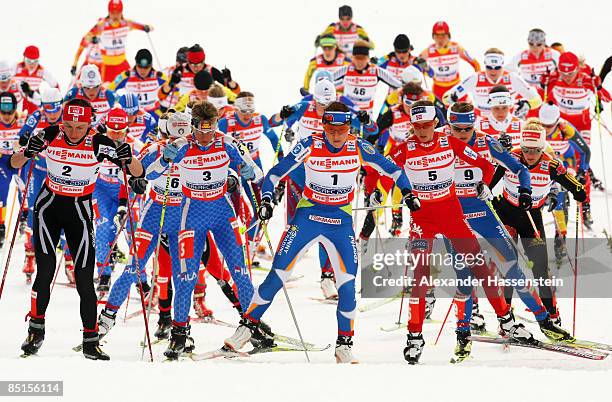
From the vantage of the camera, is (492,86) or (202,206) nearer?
(202,206)

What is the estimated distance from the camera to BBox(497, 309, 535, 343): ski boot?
833 cm

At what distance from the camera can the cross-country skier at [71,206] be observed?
7.71 meters

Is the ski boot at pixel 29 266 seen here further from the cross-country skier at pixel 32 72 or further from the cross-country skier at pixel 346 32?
the cross-country skier at pixel 346 32

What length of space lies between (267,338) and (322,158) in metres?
1.50

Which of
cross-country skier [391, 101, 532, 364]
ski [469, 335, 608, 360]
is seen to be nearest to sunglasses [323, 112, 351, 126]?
cross-country skier [391, 101, 532, 364]

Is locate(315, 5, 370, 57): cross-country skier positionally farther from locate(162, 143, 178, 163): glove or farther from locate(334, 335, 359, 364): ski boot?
locate(334, 335, 359, 364): ski boot

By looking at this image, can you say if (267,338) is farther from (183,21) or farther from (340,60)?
(183,21)

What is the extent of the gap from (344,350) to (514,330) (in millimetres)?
1501

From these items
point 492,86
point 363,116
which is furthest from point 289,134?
point 492,86

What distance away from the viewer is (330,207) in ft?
25.6

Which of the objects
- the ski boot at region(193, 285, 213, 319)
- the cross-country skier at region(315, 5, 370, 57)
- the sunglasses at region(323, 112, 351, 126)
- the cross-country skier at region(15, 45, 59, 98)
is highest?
the cross-country skier at region(315, 5, 370, 57)

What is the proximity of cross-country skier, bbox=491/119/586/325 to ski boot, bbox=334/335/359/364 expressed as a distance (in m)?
1.93

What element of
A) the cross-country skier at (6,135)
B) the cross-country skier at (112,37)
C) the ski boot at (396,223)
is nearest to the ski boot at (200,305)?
the cross-country skier at (6,135)

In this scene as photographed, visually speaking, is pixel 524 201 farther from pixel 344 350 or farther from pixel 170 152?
pixel 170 152
